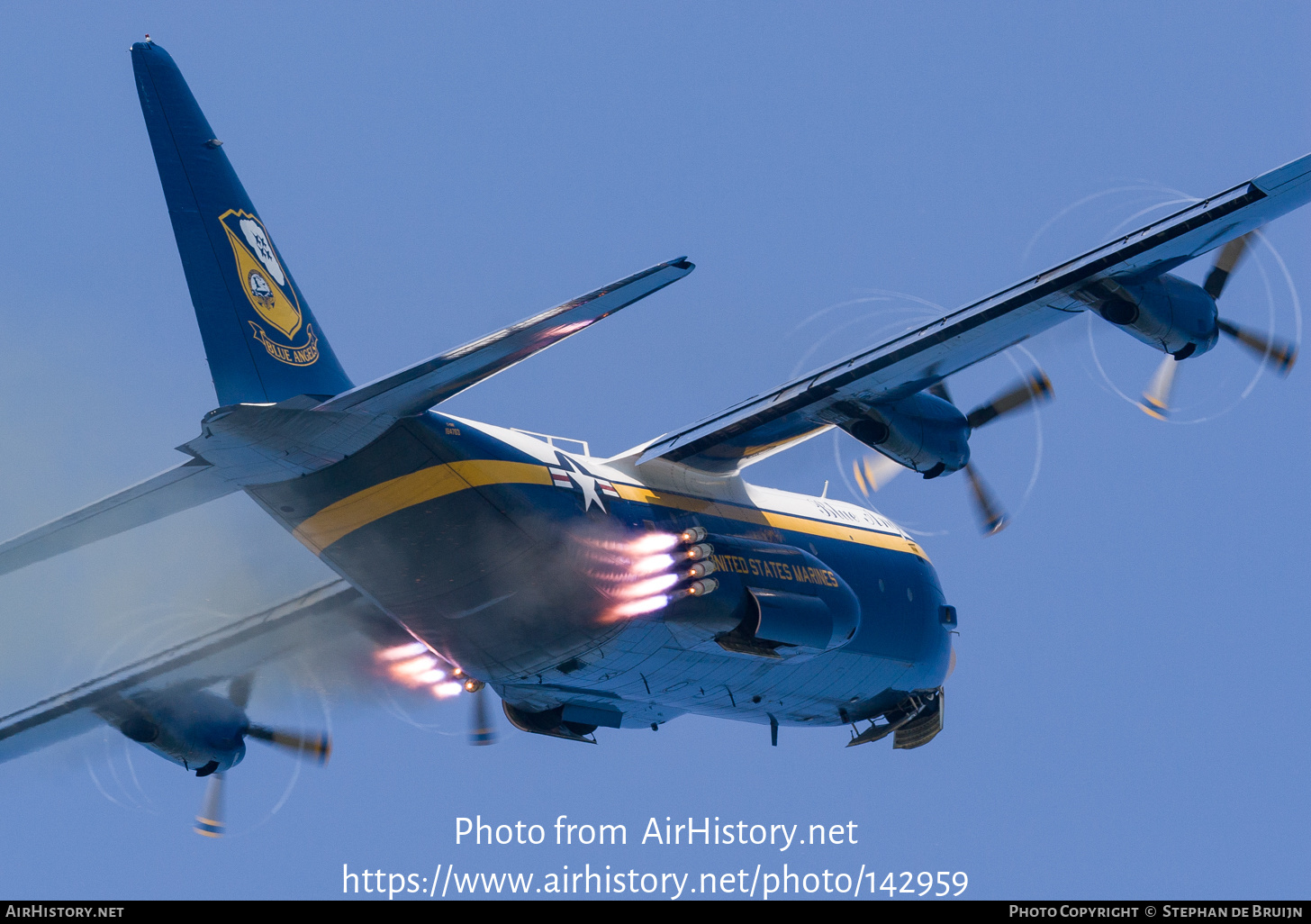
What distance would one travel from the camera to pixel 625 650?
21609mm

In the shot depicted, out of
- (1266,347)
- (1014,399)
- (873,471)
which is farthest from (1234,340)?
(873,471)

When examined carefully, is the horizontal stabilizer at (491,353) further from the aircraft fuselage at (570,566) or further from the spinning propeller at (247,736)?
the spinning propeller at (247,736)

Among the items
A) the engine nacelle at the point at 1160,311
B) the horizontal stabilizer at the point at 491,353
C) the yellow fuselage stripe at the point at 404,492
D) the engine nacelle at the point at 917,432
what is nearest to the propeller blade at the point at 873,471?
the engine nacelle at the point at 917,432

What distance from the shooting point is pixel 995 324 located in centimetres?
2133

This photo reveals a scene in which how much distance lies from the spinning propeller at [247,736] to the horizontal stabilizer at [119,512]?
5.98 metres

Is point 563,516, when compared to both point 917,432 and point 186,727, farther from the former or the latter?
point 186,727

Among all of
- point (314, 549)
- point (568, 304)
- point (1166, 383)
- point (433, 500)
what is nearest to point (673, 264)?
point (568, 304)

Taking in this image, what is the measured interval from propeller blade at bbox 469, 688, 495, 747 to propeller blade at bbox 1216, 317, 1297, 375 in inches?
420

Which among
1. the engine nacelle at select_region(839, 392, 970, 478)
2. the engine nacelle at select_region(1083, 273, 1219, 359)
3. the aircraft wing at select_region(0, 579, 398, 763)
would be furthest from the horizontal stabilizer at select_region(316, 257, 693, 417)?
the engine nacelle at select_region(1083, 273, 1219, 359)

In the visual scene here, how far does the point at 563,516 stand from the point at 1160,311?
747 centimetres

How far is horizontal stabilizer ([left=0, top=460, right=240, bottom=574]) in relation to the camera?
→ 726 inches

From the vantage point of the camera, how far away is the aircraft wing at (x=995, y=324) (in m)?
20.8
